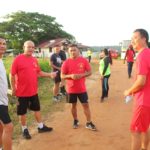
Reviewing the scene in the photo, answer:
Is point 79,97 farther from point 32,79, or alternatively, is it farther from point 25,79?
point 25,79

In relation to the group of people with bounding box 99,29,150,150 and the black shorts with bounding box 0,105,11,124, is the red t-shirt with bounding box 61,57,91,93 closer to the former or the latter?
the black shorts with bounding box 0,105,11,124

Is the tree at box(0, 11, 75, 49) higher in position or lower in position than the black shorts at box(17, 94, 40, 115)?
higher

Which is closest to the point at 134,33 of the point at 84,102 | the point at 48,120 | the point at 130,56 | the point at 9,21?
the point at 84,102

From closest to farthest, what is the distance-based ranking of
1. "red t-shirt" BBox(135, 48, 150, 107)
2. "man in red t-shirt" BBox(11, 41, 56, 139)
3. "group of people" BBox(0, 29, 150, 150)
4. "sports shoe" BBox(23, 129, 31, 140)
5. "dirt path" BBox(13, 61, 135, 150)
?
"red t-shirt" BBox(135, 48, 150, 107) < "group of people" BBox(0, 29, 150, 150) < "dirt path" BBox(13, 61, 135, 150) < "man in red t-shirt" BBox(11, 41, 56, 139) < "sports shoe" BBox(23, 129, 31, 140)

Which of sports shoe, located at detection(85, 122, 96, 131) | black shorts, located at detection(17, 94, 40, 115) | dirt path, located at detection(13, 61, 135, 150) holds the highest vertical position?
black shorts, located at detection(17, 94, 40, 115)

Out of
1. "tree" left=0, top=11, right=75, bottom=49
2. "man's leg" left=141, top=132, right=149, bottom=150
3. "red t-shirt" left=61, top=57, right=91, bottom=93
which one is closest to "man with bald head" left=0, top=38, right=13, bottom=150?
"red t-shirt" left=61, top=57, right=91, bottom=93

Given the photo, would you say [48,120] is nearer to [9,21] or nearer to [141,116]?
[141,116]

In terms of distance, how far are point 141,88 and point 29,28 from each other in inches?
2569

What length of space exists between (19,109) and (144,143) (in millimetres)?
2872

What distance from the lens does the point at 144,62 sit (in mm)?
4750

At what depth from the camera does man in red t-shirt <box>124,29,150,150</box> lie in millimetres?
4766

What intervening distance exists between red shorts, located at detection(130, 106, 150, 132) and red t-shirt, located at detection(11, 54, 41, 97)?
9.52 ft

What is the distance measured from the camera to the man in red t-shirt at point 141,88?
4766mm

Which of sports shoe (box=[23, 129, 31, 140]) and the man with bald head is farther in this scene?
sports shoe (box=[23, 129, 31, 140])
